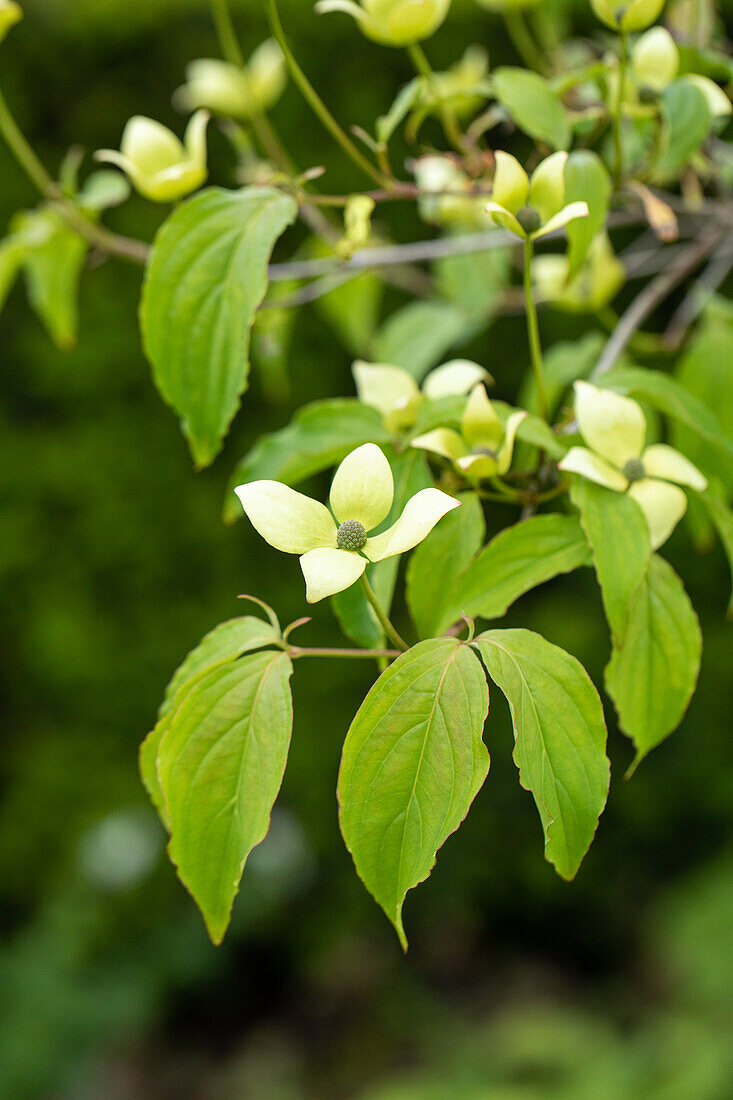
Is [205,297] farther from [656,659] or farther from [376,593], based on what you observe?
[656,659]

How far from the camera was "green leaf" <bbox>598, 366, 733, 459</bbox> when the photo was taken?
0.64 metres

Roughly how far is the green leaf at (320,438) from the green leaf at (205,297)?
0.21 feet

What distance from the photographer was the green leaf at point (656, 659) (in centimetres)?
62

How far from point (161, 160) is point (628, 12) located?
0.39 metres

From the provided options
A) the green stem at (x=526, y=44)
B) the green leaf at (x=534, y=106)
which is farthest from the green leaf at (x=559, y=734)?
the green stem at (x=526, y=44)

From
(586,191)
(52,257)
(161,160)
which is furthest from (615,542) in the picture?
(52,257)

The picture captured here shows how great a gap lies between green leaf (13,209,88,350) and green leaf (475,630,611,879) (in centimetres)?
→ 70

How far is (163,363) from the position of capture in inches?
26.2

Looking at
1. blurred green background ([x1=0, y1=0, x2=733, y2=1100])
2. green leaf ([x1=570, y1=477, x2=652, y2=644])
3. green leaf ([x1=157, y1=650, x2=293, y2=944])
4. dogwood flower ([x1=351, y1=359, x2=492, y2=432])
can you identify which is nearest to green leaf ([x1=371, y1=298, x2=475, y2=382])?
dogwood flower ([x1=351, y1=359, x2=492, y2=432])

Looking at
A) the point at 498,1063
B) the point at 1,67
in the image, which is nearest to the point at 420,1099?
the point at 498,1063

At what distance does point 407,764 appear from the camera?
49cm

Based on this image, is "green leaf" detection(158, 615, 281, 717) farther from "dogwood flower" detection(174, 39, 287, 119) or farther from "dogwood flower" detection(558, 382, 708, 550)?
"dogwood flower" detection(174, 39, 287, 119)

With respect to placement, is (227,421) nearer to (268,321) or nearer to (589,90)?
(268,321)

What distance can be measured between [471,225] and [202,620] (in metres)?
1.53
